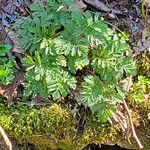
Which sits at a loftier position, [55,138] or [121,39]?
[121,39]

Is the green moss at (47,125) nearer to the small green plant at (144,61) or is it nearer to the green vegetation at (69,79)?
the green vegetation at (69,79)

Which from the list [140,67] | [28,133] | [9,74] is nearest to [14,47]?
[9,74]

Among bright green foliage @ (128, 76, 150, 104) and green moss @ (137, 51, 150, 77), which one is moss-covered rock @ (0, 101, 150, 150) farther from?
green moss @ (137, 51, 150, 77)

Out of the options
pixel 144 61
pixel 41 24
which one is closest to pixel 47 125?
pixel 41 24

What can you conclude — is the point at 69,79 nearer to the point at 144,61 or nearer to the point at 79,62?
the point at 79,62

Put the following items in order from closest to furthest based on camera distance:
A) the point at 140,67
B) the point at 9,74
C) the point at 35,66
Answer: the point at 35,66 < the point at 9,74 < the point at 140,67

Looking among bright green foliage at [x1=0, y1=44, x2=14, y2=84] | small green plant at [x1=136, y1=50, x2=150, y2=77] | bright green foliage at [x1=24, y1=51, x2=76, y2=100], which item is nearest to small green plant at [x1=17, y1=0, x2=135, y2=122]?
bright green foliage at [x1=24, y1=51, x2=76, y2=100]

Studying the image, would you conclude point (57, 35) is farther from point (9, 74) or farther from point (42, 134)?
point (42, 134)
